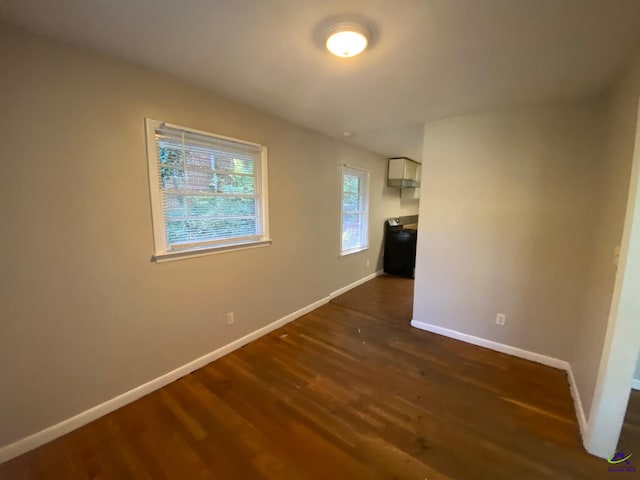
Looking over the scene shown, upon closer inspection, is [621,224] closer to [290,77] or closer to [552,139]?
[552,139]

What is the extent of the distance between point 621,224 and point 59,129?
3192 millimetres

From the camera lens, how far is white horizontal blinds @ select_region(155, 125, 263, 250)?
201cm

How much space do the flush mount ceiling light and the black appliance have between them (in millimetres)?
3975

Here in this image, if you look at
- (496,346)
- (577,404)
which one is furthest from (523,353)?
(577,404)

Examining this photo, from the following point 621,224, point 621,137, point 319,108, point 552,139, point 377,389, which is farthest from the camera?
point 319,108

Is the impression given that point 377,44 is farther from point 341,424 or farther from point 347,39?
point 341,424

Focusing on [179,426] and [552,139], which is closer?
[179,426]

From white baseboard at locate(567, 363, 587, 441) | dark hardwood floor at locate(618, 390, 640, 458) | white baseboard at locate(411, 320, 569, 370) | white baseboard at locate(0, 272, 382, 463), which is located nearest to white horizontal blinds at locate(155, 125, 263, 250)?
white baseboard at locate(0, 272, 382, 463)

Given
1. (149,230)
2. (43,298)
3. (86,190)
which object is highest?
(86,190)

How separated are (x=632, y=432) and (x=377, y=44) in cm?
280

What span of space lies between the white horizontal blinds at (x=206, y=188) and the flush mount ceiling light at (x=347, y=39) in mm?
1248

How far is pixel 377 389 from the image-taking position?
2.05 m

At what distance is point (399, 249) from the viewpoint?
16.9 feet

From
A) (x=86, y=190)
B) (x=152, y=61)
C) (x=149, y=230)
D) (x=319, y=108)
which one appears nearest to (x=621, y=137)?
(x=319, y=108)
